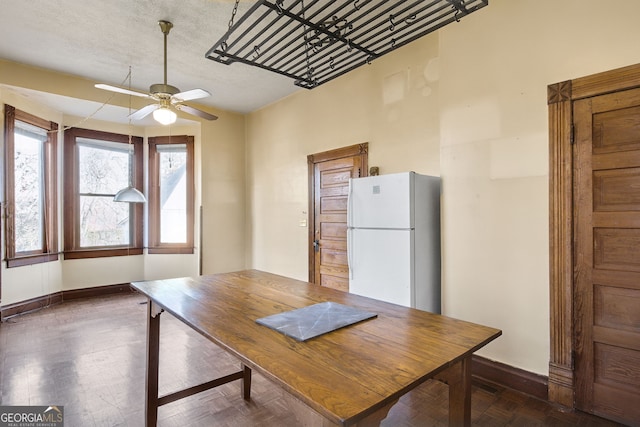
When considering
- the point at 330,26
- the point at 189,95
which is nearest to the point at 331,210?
the point at 189,95

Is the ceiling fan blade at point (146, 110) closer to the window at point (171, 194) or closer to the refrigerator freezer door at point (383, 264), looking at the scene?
the refrigerator freezer door at point (383, 264)

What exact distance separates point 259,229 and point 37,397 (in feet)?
11.7

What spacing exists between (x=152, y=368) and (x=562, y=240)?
2.80 metres

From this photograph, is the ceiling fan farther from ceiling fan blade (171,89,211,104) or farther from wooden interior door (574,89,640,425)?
wooden interior door (574,89,640,425)

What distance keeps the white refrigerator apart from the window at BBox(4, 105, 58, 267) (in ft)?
14.3

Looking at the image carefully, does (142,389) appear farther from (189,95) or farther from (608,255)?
(608,255)

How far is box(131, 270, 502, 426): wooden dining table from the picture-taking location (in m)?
0.90

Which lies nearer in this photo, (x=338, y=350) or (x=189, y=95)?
(x=338, y=350)

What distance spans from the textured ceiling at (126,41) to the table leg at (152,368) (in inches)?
101

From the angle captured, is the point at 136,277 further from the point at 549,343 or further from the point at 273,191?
the point at 549,343

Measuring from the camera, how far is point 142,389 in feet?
8.40

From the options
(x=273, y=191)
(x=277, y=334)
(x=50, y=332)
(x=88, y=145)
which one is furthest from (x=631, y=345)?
(x=88, y=145)

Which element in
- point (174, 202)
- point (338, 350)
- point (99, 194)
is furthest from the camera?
point (174, 202)

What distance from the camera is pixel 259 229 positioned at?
5660mm
